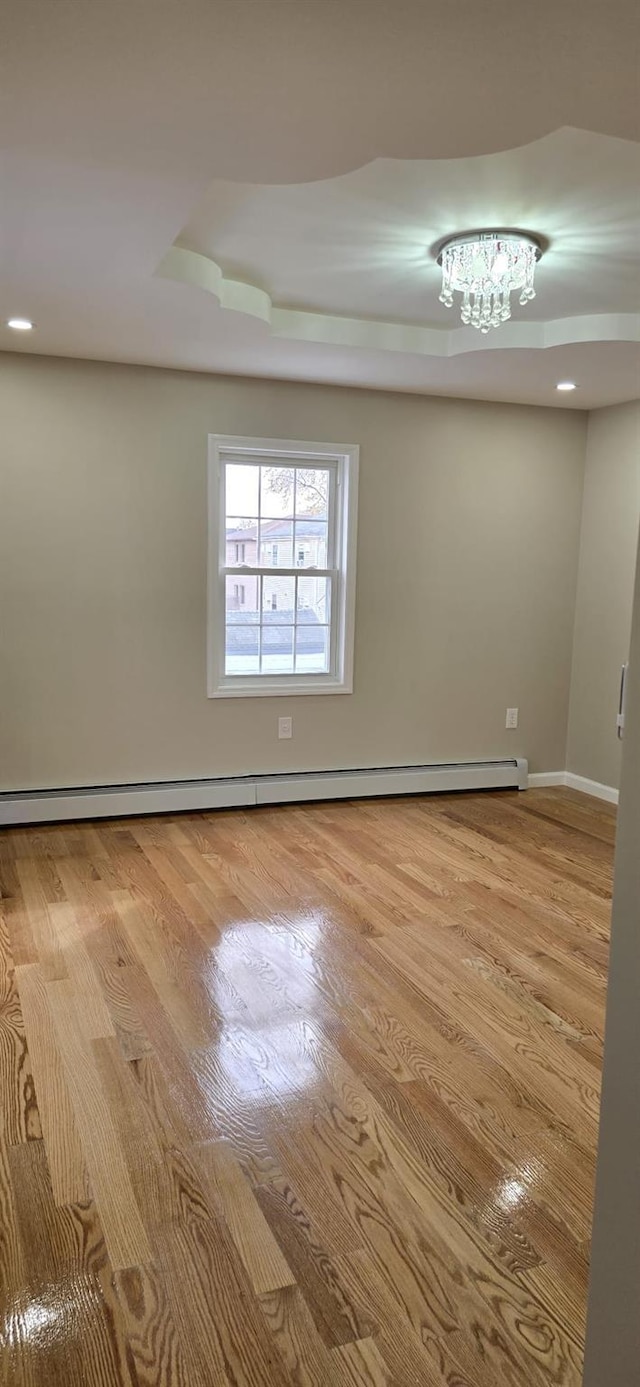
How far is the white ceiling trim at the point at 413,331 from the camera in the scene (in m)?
3.58

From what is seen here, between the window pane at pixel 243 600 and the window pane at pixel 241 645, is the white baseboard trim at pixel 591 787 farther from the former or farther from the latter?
the window pane at pixel 243 600

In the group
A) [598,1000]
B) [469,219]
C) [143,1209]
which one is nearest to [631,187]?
[469,219]

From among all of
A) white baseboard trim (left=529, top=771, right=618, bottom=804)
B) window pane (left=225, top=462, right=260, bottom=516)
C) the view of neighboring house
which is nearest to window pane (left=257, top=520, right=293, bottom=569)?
the view of neighboring house

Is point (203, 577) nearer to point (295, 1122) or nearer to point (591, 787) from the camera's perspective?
point (591, 787)

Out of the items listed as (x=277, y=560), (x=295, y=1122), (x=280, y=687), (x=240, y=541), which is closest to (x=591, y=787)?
(x=280, y=687)

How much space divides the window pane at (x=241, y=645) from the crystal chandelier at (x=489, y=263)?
2.23m

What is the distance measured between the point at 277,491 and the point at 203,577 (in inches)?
26.3

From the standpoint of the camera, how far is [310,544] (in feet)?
16.6

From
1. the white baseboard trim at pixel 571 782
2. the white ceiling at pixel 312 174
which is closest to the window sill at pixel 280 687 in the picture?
the white baseboard trim at pixel 571 782

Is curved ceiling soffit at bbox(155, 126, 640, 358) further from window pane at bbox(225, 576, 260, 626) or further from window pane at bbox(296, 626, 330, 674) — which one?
window pane at bbox(296, 626, 330, 674)

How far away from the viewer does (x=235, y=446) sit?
4746 mm

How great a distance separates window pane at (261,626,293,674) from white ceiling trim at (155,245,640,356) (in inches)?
64.8

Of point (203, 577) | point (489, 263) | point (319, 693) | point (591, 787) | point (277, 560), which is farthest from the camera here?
point (591, 787)

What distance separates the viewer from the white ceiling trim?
11.7 feet
